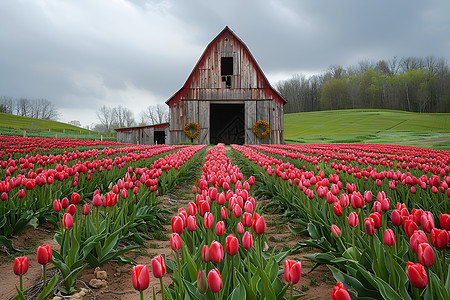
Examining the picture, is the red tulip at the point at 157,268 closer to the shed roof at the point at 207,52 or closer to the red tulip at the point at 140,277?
the red tulip at the point at 140,277

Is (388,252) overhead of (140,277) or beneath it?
beneath

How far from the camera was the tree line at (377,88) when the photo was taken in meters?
72.8

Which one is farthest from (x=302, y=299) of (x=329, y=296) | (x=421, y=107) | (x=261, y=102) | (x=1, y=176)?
(x=421, y=107)

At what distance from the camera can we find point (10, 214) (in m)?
2.86

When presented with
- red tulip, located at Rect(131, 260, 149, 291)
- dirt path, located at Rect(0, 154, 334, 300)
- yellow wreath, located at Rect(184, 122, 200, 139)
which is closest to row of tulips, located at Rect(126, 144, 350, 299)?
red tulip, located at Rect(131, 260, 149, 291)

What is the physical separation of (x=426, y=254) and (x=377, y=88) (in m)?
96.2

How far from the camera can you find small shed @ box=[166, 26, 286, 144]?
23.3 meters

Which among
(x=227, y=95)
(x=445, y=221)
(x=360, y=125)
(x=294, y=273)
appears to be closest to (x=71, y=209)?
(x=294, y=273)

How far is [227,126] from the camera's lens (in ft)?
118

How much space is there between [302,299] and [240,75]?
2282 centimetres

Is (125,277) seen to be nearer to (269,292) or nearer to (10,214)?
(269,292)

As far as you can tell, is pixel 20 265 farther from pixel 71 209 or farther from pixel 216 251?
pixel 216 251

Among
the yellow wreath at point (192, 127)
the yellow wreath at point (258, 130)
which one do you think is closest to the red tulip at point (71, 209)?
the yellow wreath at point (192, 127)

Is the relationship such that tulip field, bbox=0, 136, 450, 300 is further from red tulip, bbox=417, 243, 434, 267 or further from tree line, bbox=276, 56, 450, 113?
tree line, bbox=276, 56, 450, 113
